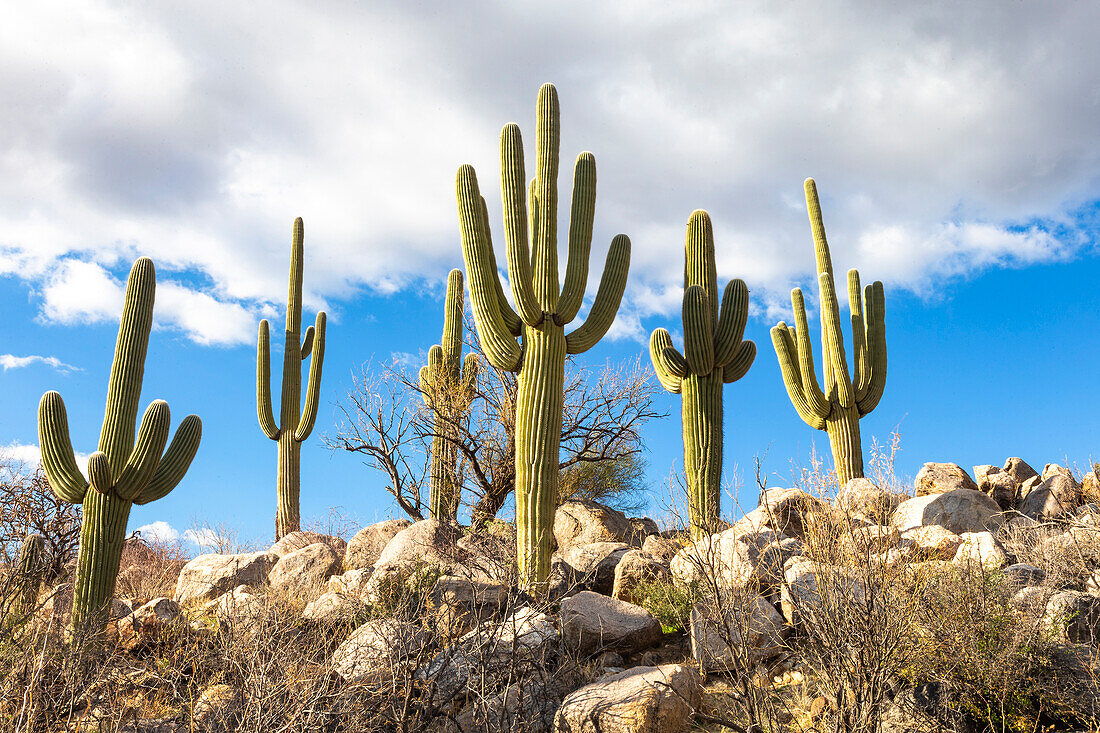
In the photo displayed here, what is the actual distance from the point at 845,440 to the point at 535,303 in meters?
6.59

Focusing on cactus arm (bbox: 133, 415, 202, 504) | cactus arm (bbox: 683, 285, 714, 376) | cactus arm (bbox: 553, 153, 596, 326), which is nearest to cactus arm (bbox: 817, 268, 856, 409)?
cactus arm (bbox: 683, 285, 714, 376)

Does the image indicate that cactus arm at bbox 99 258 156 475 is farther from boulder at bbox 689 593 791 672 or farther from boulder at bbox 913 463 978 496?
boulder at bbox 913 463 978 496

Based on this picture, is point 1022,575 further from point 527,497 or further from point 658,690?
point 527,497

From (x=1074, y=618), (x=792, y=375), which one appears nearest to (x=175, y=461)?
(x=792, y=375)

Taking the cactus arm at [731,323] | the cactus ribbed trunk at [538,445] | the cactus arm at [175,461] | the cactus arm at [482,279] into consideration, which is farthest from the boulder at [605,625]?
the cactus arm at [175,461]

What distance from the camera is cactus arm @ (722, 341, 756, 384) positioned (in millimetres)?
11312

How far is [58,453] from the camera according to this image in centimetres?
1000

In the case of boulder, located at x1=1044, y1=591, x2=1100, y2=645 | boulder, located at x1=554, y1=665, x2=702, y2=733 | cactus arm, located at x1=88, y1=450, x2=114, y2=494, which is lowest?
boulder, located at x1=554, y1=665, x2=702, y2=733

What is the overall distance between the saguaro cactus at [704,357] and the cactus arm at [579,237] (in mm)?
1859

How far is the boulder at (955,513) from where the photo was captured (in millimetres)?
9797

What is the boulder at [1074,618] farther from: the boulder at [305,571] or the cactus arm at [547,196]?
the boulder at [305,571]

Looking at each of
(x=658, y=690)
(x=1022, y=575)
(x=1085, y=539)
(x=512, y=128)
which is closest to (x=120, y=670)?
(x=658, y=690)

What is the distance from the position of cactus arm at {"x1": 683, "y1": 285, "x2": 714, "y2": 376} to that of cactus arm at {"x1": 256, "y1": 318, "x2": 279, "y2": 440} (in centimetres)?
832

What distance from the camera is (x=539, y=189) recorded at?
9961 mm
